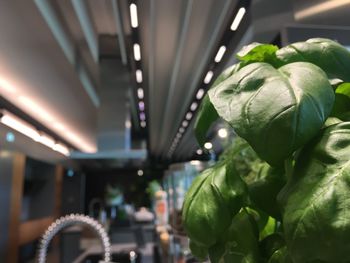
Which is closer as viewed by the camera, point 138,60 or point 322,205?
point 322,205

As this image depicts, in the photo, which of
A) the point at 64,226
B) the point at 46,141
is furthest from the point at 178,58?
the point at 46,141

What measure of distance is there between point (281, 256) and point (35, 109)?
5042 mm

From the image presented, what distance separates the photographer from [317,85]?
279mm

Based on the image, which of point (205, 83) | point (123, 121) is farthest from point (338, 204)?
point (123, 121)

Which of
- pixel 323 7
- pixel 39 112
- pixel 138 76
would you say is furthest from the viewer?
pixel 39 112

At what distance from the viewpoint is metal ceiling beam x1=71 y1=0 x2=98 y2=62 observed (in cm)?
213

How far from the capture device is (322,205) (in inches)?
9.4

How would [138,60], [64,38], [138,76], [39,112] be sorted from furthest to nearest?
[39,112]
[138,76]
[64,38]
[138,60]

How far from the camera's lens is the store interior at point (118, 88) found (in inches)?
46.6

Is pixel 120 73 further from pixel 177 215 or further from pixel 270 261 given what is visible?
pixel 270 261

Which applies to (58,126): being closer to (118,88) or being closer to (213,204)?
(118,88)

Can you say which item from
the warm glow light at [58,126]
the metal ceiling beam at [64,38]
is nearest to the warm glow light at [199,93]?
the metal ceiling beam at [64,38]

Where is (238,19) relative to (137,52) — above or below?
below

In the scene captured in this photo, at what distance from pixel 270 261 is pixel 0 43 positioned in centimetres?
278
